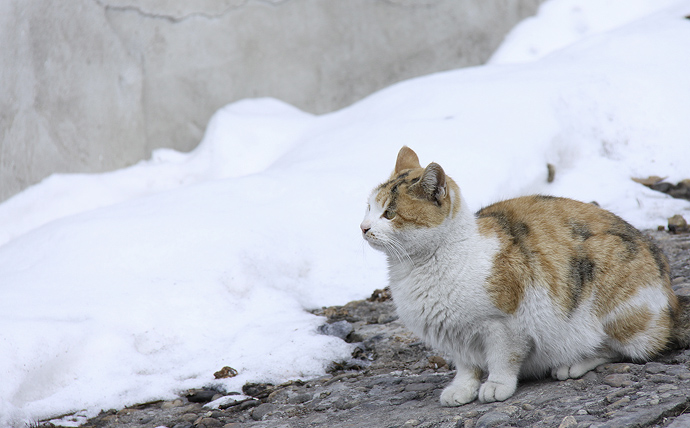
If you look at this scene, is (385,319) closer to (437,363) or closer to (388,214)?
(437,363)

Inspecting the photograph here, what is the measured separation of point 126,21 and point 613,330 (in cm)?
756

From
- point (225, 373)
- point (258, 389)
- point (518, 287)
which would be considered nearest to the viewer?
point (518, 287)

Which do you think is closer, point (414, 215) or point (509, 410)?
point (509, 410)

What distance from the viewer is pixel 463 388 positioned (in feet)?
9.22

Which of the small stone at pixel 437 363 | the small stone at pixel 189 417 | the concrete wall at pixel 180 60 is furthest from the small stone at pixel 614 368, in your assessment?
the concrete wall at pixel 180 60

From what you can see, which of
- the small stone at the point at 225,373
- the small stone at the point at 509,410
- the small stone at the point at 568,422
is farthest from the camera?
the small stone at the point at 225,373

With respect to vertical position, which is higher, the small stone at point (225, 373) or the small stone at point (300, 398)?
the small stone at point (225, 373)

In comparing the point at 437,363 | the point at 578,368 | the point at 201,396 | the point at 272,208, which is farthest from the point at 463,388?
the point at 272,208

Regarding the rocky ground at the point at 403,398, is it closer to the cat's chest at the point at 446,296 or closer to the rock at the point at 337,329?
the rock at the point at 337,329

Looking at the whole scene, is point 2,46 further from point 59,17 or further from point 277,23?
point 277,23

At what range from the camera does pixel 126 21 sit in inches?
320

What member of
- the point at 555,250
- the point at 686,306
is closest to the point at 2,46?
the point at 555,250

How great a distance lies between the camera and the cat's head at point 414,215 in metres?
2.82

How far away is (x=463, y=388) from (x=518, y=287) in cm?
55
